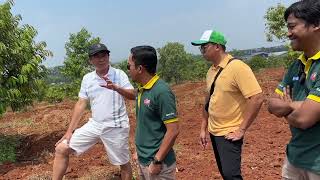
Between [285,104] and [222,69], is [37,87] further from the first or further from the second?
[285,104]

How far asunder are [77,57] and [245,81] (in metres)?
21.2

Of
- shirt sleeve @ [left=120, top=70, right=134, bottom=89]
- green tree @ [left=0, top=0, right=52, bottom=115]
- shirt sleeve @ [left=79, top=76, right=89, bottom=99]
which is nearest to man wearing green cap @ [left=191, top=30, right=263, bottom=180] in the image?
shirt sleeve @ [left=120, top=70, right=134, bottom=89]

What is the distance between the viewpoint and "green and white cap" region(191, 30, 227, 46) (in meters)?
3.70

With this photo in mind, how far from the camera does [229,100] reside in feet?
12.1

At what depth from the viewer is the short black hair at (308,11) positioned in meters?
2.48

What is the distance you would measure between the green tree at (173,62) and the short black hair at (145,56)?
41.5 metres

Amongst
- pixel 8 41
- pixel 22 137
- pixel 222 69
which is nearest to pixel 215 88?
pixel 222 69

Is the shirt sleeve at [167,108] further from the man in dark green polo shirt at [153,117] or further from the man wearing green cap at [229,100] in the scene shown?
the man wearing green cap at [229,100]

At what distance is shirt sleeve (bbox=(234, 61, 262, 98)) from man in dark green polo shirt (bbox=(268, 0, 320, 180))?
0.83 metres

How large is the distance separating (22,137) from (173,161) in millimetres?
7244

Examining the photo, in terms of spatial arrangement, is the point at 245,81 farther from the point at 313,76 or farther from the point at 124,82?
the point at 124,82

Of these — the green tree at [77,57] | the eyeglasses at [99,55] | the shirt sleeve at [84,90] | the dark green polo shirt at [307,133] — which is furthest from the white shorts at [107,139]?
the green tree at [77,57]

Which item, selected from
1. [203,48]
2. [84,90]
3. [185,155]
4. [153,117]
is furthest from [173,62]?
[153,117]

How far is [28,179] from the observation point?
6.09 m
